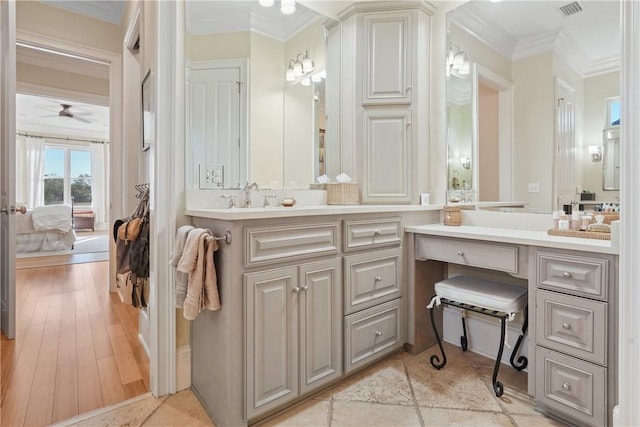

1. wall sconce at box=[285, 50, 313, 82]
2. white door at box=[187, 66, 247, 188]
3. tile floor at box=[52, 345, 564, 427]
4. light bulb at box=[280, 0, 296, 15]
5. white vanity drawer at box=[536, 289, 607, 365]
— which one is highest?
light bulb at box=[280, 0, 296, 15]

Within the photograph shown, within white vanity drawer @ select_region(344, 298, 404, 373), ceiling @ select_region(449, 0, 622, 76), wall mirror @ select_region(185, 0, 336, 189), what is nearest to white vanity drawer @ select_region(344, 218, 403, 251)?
white vanity drawer @ select_region(344, 298, 404, 373)

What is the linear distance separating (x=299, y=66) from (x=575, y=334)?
85.5 inches

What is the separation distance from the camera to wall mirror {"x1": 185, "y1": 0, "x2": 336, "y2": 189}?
1.88m

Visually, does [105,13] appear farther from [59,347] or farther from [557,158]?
[557,158]

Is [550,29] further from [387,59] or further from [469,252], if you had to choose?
[469,252]

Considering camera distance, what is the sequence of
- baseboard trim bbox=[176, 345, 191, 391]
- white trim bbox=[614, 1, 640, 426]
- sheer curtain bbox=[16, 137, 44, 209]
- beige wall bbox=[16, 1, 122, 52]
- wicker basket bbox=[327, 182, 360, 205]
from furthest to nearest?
sheer curtain bbox=[16, 137, 44, 209]
beige wall bbox=[16, 1, 122, 52]
wicker basket bbox=[327, 182, 360, 205]
baseboard trim bbox=[176, 345, 191, 391]
white trim bbox=[614, 1, 640, 426]

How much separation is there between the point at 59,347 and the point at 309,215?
2003 mm

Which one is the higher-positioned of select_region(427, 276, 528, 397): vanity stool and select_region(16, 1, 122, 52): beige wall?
select_region(16, 1, 122, 52): beige wall

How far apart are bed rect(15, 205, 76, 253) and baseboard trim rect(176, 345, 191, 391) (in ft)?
16.6

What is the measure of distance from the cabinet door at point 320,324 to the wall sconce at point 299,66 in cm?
134

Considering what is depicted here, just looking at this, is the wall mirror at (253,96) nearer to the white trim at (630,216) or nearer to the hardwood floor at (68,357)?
the hardwood floor at (68,357)

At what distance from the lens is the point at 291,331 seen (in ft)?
5.18

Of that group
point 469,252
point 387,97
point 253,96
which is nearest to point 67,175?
point 253,96

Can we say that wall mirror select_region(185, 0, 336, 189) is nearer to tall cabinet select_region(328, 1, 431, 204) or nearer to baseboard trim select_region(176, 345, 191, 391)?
tall cabinet select_region(328, 1, 431, 204)
